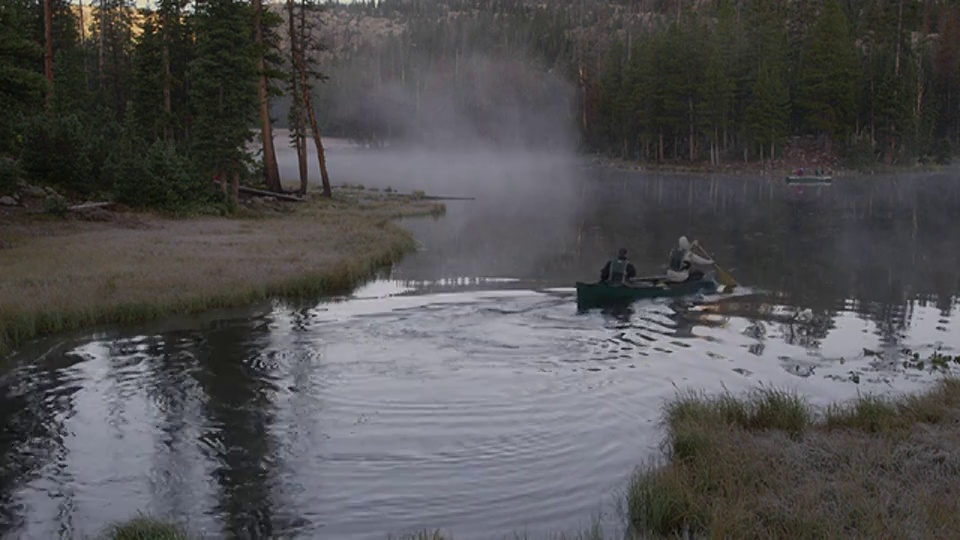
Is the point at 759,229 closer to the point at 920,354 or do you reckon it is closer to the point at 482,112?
the point at 920,354

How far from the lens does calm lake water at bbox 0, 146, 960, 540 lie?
11312 millimetres

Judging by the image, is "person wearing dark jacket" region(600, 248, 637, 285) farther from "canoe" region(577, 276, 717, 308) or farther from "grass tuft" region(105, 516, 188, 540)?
"grass tuft" region(105, 516, 188, 540)

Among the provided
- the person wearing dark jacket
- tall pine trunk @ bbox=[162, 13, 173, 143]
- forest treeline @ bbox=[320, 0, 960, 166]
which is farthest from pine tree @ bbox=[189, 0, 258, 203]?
forest treeline @ bbox=[320, 0, 960, 166]

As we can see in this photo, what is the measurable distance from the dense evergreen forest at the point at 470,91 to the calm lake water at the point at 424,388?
49.2 ft

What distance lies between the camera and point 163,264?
26.7 m

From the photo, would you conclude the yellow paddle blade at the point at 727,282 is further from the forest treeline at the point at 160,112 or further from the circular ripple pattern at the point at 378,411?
the forest treeline at the point at 160,112

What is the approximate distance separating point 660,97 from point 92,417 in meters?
93.9

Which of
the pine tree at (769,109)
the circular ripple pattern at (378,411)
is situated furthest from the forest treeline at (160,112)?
the pine tree at (769,109)

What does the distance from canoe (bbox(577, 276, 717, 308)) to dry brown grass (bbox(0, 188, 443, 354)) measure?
812 centimetres

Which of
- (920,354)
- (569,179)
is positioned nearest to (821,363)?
(920,354)

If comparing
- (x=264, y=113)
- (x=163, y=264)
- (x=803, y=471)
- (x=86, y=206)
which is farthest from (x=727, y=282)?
(x=264, y=113)

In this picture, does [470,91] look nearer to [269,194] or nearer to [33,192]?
[269,194]

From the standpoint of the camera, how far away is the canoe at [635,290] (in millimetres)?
23984

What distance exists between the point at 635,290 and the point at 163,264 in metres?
13.9
